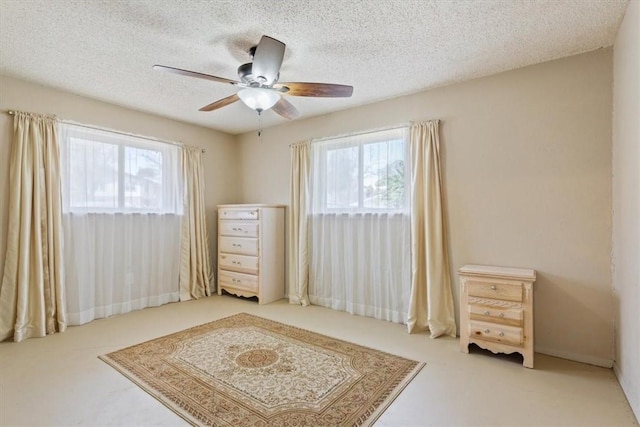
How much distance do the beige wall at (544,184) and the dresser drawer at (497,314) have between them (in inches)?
16.3

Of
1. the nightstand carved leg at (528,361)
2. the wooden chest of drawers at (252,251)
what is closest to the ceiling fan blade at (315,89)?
the wooden chest of drawers at (252,251)

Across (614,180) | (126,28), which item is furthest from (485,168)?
(126,28)

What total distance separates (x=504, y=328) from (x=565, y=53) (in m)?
2.26

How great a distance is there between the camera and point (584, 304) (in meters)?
2.51

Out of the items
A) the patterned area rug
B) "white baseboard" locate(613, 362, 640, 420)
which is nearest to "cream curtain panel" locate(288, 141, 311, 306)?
the patterned area rug

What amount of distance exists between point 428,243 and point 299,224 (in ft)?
5.77

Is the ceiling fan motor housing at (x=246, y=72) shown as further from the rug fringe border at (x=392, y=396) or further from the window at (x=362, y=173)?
the rug fringe border at (x=392, y=396)

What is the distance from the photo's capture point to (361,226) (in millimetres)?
3775

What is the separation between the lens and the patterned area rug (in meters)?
1.87

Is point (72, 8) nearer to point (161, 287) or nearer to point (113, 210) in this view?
point (113, 210)

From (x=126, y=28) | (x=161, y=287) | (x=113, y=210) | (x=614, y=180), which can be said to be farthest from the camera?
(x=161, y=287)

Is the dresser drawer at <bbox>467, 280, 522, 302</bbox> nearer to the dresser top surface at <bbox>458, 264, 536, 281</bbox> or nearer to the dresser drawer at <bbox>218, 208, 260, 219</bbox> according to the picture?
the dresser top surface at <bbox>458, 264, 536, 281</bbox>

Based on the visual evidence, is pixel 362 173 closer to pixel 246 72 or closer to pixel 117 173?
pixel 246 72

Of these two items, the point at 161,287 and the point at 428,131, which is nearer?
the point at 428,131
